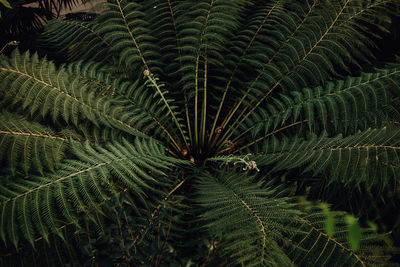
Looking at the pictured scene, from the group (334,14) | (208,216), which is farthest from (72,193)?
(334,14)

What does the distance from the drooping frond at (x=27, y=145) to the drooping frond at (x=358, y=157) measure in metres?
1.14

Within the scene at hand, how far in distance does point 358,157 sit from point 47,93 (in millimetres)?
1594

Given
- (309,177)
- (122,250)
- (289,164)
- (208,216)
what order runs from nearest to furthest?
(122,250), (208,216), (289,164), (309,177)

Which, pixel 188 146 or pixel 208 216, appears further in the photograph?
pixel 188 146

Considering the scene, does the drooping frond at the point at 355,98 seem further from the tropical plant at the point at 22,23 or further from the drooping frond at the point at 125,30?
the tropical plant at the point at 22,23

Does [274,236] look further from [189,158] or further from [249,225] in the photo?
[189,158]

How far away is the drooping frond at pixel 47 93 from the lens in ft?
4.91

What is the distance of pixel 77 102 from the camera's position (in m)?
1.58

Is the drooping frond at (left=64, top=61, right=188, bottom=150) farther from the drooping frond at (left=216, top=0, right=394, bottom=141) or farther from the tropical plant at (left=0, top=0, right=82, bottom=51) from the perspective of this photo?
the tropical plant at (left=0, top=0, right=82, bottom=51)

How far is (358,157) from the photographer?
4.40 ft

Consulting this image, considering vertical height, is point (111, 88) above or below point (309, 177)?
above

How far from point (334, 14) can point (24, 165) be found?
2.04 meters

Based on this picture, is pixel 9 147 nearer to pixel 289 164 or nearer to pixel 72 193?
pixel 72 193

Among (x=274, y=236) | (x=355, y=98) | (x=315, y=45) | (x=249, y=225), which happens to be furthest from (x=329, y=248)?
(x=315, y=45)
